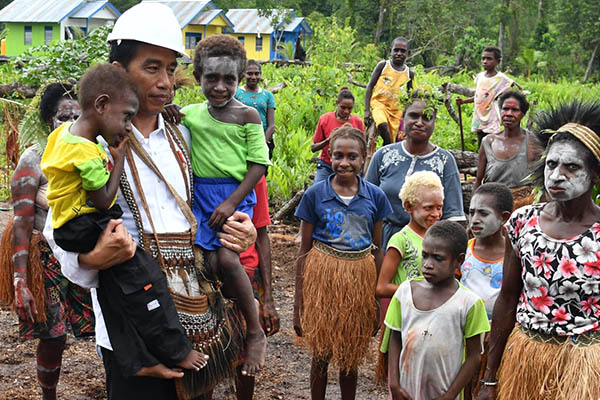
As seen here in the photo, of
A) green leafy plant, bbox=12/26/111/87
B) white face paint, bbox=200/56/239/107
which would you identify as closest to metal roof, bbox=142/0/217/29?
green leafy plant, bbox=12/26/111/87

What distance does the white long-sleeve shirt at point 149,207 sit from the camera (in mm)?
2561

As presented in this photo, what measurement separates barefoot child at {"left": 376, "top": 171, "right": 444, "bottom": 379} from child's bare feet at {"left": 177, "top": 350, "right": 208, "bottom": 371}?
1770 mm

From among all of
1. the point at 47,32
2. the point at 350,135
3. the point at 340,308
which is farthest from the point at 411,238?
the point at 47,32

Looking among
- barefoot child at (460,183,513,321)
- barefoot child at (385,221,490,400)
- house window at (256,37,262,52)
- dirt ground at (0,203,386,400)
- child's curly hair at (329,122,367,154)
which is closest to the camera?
barefoot child at (385,221,490,400)

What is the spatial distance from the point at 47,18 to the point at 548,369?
1838 inches

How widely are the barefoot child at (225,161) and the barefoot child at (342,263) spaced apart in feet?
4.57

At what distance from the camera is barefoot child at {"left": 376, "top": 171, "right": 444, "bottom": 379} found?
4.31m

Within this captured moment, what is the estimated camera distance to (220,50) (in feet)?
10.6

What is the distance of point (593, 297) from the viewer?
304 cm

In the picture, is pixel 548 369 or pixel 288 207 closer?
pixel 548 369

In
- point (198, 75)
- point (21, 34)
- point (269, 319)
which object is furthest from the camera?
point (21, 34)

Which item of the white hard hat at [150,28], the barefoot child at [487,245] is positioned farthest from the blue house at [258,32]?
the white hard hat at [150,28]

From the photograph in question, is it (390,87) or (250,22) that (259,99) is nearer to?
(390,87)

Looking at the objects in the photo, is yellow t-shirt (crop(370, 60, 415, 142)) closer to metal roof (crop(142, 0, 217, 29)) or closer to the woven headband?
the woven headband
